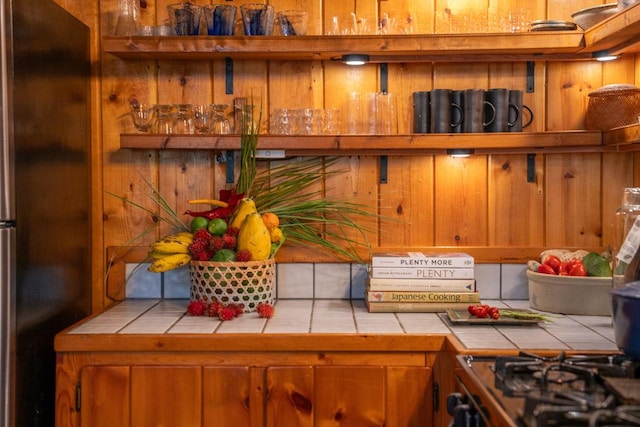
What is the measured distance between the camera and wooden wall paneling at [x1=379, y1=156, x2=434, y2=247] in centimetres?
257

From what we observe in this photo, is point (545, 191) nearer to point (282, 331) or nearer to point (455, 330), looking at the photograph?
point (455, 330)

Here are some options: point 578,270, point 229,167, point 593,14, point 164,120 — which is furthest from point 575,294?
point 164,120

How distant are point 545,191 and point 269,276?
105 cm

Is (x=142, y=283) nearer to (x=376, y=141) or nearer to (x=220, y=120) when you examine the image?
(x=220, y=120)

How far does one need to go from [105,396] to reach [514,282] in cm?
143

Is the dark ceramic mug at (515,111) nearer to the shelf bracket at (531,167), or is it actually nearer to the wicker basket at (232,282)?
the shelf bracket at (531,167)

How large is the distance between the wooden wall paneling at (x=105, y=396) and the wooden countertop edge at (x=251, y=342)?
0.21 ft

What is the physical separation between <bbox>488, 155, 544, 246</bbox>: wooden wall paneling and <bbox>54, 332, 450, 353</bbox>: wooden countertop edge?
2.48ft

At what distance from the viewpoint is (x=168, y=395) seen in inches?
76.7

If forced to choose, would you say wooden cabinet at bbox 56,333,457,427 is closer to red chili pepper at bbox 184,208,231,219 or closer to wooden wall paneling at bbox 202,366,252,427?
wooden wall paneling at bbox 202,366,252,427

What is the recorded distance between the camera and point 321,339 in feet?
6.42

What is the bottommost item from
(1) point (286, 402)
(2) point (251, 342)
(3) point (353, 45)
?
(1) point (286, 402)

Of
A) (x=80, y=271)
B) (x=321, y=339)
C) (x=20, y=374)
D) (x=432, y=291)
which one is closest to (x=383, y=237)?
(x=432, y=291)

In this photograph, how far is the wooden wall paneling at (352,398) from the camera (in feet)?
6.39
